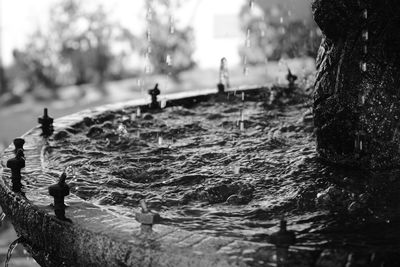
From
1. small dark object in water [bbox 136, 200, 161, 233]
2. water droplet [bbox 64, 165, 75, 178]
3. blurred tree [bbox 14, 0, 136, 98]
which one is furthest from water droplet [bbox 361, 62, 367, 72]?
blurred tree [bbox 14, 0, 136, 98]

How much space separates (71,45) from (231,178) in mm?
11004

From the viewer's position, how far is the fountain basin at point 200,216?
7.35 feet

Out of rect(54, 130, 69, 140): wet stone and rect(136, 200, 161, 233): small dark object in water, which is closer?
rect(136, 200, 161, 233): small dark object in water

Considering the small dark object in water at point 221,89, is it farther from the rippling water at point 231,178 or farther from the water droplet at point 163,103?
the rippling water at point 231,178

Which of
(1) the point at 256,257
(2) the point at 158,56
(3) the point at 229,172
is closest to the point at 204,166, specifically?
(3) the point at 229,172

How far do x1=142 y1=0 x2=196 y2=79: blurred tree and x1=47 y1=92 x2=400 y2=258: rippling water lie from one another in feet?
25.3

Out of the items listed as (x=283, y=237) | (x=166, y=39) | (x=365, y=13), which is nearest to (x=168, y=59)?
(x=166, y=39)

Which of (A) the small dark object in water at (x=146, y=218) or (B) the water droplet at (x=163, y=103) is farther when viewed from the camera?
(B) the water droplet at (x=163, y=103)

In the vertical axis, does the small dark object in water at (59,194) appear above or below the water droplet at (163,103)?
below

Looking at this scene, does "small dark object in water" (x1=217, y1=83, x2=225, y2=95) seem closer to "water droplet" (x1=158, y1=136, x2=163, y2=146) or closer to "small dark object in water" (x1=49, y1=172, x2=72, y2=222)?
"water droplet" (x1=158, y1=136, x2=163, y2=146)

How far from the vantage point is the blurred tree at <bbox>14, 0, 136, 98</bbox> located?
529 inches

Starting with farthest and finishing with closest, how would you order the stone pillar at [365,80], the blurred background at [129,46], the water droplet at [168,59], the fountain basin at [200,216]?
1. the water droplet at [168,59]
2. the blurred background at [129,46]
3. the stone pillar at [365,80]
4. the fountain basin at [200,216]

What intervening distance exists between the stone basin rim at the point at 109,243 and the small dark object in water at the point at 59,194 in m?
0.04

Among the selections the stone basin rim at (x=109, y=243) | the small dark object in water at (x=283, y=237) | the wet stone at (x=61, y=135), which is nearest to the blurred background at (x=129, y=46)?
the wet stone at (x=61, y=135)
